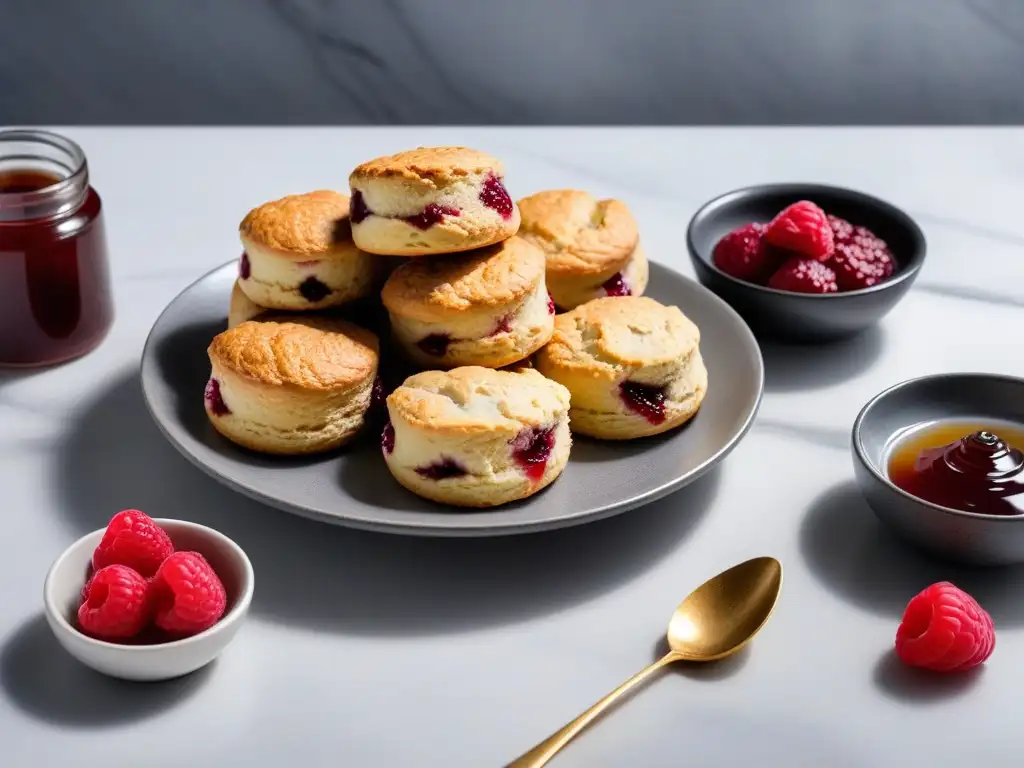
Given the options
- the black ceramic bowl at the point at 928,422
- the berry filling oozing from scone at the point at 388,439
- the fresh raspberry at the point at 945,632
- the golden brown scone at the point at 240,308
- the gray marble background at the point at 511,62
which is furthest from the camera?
the gray marble background at the point at 511,62

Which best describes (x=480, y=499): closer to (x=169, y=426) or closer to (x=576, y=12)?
(x=169, y=426)

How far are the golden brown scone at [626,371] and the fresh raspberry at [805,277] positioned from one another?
36cm

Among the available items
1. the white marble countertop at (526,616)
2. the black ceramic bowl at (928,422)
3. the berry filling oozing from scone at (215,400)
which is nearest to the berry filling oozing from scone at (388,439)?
the white marble countertop at (526,616)

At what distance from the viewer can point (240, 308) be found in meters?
2.11

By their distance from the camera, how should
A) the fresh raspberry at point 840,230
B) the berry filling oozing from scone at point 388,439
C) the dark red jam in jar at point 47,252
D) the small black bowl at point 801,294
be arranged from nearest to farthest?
the berry filling oozing from scone at point 388,439
the dark red jam in jar at point 47,252
the small black bowl at point 801,294
the fresh raspberry at point 840,230

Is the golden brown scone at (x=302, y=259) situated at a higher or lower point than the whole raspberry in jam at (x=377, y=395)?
higher

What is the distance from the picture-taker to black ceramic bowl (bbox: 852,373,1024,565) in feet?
5.60

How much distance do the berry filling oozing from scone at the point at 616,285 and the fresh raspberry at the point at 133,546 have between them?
881 mm

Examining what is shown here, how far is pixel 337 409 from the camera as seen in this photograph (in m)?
1.91

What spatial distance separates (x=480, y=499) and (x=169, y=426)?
467 millimetres

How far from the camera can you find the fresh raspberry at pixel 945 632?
5.26ft

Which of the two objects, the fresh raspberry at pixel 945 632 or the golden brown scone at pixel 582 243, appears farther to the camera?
the golden brown scone at pixel 582 243

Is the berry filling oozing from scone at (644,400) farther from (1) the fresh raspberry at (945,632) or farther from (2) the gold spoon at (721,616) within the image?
(1) the fresh raspberry at (945,632)

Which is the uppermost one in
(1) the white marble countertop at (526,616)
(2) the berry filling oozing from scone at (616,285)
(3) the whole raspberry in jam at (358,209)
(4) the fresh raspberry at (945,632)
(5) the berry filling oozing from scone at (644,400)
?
(3) the whole raspberry in jam at (358,209)
